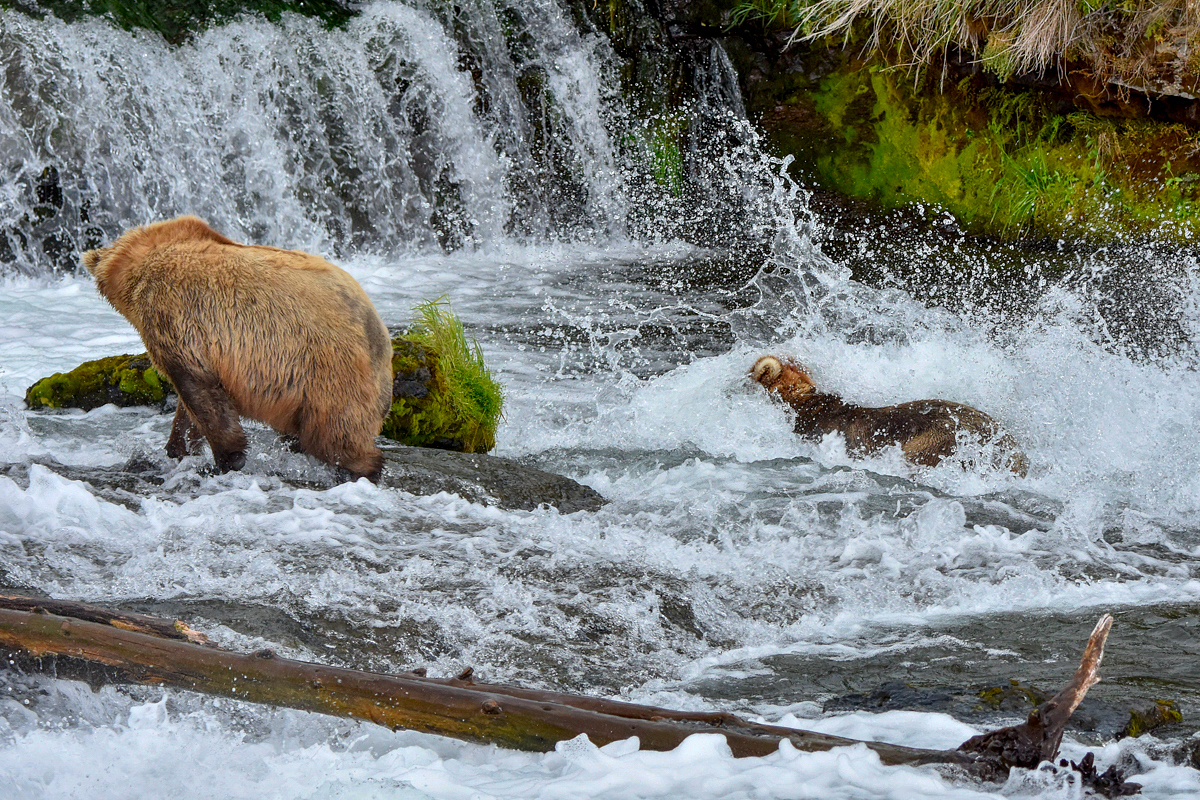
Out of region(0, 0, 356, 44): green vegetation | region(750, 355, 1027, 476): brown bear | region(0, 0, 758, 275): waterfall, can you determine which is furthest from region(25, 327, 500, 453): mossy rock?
region(0, 0, 356, 44): green vegetation

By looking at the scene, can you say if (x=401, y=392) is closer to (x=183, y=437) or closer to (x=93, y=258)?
(x=183, y=437)

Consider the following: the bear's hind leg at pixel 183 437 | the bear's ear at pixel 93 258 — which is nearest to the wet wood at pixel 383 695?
the bear's ear at pixel 93 258

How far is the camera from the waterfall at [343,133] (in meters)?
9.99

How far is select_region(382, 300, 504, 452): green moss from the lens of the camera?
6285mm

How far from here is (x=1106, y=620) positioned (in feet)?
6.63

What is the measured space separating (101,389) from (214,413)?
2097mm

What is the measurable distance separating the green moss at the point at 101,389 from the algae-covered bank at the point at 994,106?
23.8 ft

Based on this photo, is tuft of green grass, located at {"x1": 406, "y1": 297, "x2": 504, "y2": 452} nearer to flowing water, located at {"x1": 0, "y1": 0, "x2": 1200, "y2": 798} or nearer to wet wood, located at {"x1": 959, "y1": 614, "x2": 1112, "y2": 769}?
flowing water, located at {"x1": 0, "y1": 0, "x2": 1200, "y2": 798}

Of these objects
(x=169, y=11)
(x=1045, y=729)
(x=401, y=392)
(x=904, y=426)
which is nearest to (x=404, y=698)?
(x=1045, y=729)

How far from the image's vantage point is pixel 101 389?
6.35m

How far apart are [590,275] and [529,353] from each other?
269cm

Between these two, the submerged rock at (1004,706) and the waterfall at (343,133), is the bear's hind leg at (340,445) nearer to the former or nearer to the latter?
the submerged rock at (1004,706)

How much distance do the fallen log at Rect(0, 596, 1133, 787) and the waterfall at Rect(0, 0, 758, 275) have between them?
28.2 feet

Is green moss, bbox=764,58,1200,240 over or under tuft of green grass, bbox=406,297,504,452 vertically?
over
